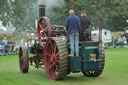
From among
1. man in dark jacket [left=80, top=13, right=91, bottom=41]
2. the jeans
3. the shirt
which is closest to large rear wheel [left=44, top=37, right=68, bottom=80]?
the jeans

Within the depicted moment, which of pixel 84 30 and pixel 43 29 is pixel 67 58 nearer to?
pixel 84 30

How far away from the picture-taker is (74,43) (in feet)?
26.5

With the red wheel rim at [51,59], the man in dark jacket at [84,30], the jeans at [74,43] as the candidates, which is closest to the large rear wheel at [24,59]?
the red wheel rim at [51,59]

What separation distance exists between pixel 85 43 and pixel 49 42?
106 centimetres

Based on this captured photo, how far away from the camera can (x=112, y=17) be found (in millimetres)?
49719

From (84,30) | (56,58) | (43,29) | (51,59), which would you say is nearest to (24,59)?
(43,29)

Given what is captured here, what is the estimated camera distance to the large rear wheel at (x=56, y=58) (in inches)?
303

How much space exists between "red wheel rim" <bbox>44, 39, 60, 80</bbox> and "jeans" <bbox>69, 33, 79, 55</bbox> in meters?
0.44

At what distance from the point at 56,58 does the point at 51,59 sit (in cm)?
23

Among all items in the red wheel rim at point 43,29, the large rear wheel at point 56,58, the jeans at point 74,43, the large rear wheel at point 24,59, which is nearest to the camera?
the large rear wheel at point 56,58

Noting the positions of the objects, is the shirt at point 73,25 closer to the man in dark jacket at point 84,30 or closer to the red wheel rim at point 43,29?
the man in dark jacket at point 84,30

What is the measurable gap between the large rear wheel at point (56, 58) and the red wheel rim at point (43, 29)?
646mm

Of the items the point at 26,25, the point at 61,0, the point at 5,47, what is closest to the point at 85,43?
the point at 5,47

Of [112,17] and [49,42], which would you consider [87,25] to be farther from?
[112,17]
